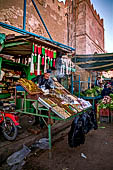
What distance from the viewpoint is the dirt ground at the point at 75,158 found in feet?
8.61

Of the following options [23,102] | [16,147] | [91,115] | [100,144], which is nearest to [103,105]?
[91,115]

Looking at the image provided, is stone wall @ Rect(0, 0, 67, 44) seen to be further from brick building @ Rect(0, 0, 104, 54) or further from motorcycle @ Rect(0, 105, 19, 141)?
motorcycle @ Rect(0, 105, 19, 141)

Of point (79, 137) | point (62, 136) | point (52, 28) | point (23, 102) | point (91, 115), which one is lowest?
point (62, 136)

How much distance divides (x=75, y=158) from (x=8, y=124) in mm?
2160

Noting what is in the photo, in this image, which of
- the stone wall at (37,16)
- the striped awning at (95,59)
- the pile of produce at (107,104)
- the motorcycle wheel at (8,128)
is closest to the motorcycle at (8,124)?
the motorcycle wheel at (8,128)

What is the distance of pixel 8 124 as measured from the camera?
3609 millimetres

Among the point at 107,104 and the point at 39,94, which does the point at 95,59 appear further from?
the point at 39,94

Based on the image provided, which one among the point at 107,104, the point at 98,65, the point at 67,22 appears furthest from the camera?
the point at 67,22

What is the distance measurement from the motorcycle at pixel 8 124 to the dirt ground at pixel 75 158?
3.10ft

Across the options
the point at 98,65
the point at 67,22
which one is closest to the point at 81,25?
the point at 67,22

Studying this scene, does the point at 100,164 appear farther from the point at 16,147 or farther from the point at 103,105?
the point at 103,105

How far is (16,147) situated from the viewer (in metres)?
3.15

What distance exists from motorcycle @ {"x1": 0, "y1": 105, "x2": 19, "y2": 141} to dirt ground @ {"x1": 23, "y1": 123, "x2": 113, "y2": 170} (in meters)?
0.95

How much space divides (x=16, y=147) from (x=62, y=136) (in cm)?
180
